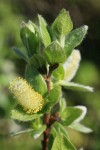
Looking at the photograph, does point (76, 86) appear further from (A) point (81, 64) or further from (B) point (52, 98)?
(A) point (81, 64)

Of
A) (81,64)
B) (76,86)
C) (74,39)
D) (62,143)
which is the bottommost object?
(81,64)

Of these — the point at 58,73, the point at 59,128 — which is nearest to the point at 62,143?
the point at 59,128

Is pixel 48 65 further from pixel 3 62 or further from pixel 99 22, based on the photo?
pixel 99 22

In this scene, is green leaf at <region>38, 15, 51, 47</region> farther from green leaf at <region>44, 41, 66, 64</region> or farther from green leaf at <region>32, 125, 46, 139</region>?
green leaf at <region>32, 125, 46, 139</region>

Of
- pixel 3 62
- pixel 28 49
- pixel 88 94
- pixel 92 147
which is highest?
pixel 28 49

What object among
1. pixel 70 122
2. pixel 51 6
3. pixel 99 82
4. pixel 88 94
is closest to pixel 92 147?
pixel 88 94

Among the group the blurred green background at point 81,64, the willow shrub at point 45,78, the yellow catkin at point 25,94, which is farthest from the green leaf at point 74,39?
the blurred green background at point 81,64
